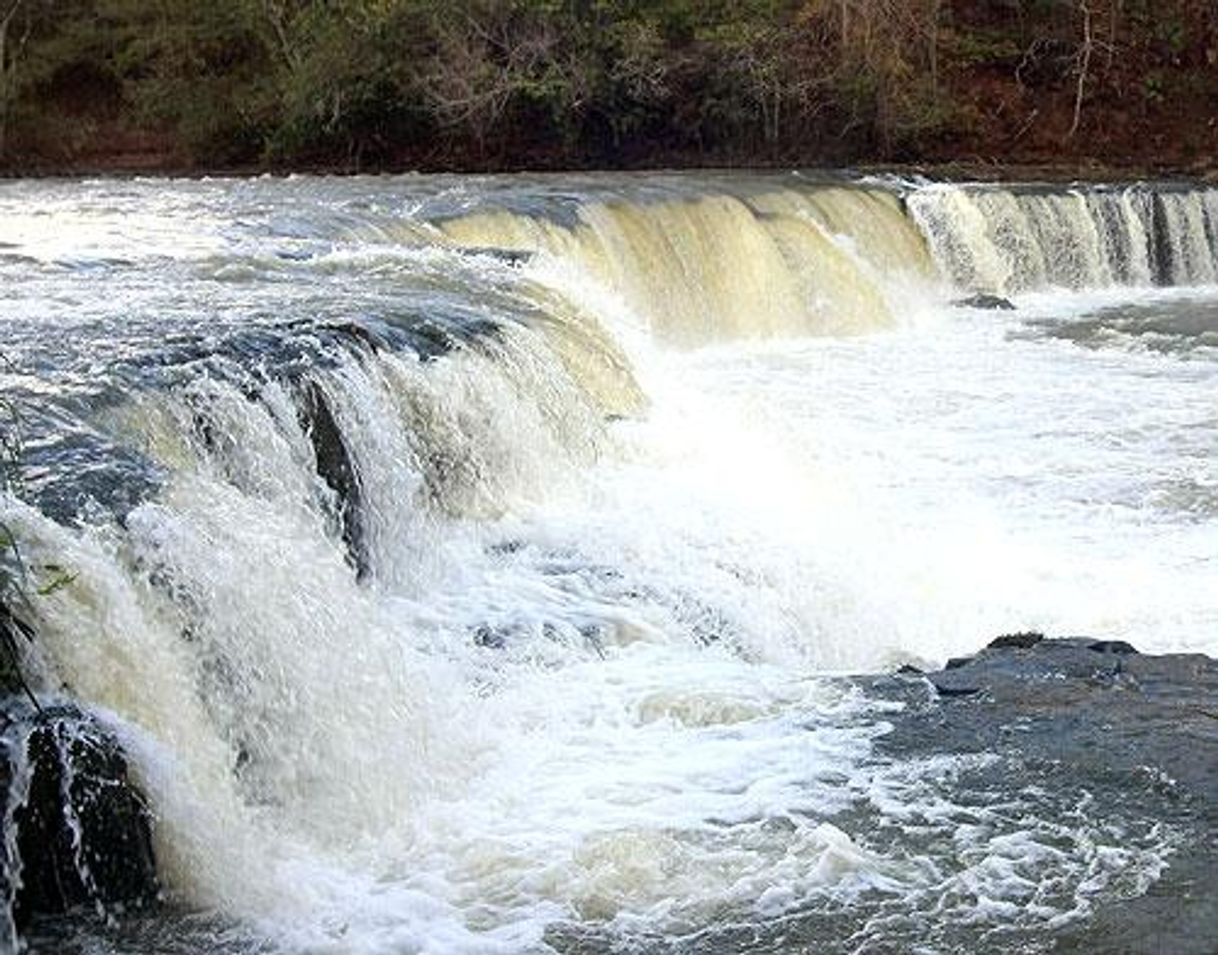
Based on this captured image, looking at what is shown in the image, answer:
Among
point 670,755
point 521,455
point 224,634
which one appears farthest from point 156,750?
point 521,455

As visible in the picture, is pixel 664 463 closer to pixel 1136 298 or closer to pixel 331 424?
pixel 331 424

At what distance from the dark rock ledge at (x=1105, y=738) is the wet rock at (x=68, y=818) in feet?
8.07

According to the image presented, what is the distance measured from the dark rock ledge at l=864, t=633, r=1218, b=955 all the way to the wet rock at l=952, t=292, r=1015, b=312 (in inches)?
448

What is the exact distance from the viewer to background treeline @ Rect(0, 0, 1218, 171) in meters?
23.1

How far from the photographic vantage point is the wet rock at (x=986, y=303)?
18.0 m

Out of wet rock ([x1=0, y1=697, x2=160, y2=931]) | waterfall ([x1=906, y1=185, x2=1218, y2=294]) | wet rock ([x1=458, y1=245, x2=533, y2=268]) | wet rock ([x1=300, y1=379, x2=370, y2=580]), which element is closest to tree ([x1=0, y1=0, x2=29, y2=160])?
waterfall ([x1=906, y1=185, x2=1218, y2=294])

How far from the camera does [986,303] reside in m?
18.1

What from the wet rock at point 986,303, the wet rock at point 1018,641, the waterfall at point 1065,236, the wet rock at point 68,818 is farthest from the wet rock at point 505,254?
the wet rock at point 68,818

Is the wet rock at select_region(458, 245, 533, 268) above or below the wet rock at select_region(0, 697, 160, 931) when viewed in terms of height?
above

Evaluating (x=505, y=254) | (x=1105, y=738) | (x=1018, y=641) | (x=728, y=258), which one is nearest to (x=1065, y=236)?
(x=728, y=258)

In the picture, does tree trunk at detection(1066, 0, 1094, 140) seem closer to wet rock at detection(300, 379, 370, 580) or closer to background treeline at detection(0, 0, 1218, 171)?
background treeline at detection(0, 0, 1218, 171)

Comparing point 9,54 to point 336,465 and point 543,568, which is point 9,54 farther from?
point 543,568

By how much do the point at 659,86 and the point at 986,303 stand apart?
22.0 feet

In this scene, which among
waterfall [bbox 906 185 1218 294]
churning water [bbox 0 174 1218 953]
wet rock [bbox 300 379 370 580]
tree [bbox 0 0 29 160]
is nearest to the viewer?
churning water [bbox 0 174 1218 953]
